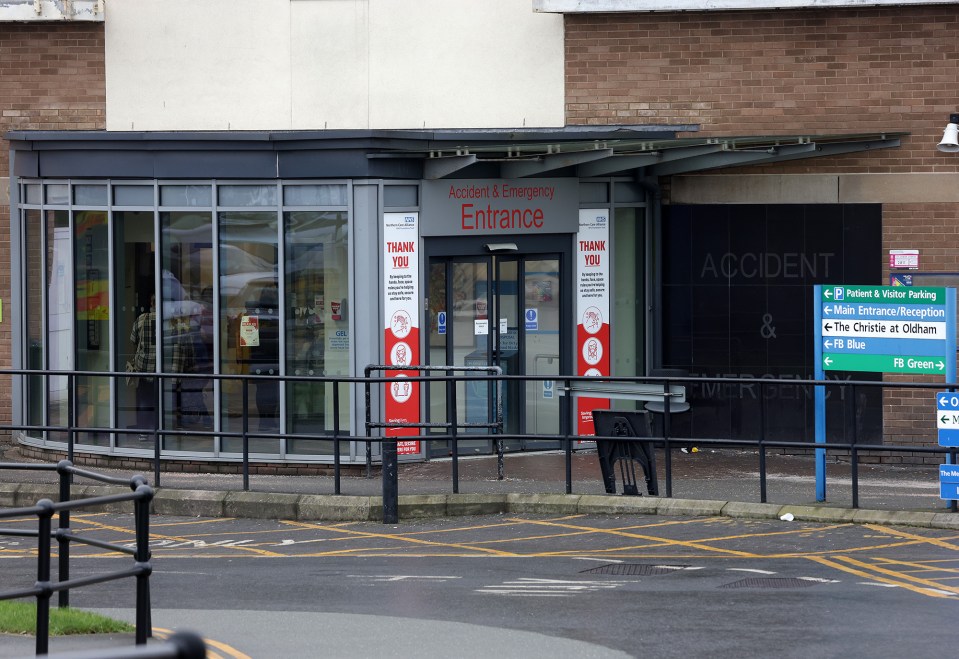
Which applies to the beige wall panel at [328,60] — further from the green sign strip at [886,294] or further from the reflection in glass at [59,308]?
the green sign strip at [886,294]

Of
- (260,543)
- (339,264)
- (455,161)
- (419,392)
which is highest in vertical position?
(455,161)

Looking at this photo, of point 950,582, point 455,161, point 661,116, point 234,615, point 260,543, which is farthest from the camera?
point 661,116

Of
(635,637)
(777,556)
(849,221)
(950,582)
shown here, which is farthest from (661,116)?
(635,637)

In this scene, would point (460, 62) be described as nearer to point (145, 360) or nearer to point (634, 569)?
point (145, 360)

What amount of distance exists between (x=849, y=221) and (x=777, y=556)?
24.3 ft

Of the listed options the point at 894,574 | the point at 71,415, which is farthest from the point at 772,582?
the point at 71,415

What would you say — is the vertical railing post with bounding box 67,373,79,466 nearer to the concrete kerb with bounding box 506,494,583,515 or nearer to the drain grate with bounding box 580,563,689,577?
the concrete kerb with bounding box 506,494,583,515

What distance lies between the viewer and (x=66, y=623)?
8.54 m

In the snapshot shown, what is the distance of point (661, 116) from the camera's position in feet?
58.3

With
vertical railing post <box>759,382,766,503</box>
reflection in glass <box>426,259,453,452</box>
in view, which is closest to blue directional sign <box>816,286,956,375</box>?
vertical railing post <box>759,382,766,503</box>

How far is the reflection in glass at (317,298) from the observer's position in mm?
16828

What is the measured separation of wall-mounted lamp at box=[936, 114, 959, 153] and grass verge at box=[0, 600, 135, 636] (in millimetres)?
11853

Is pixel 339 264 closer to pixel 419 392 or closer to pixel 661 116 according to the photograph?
pixel 419 392

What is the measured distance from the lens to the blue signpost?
13258 mm
